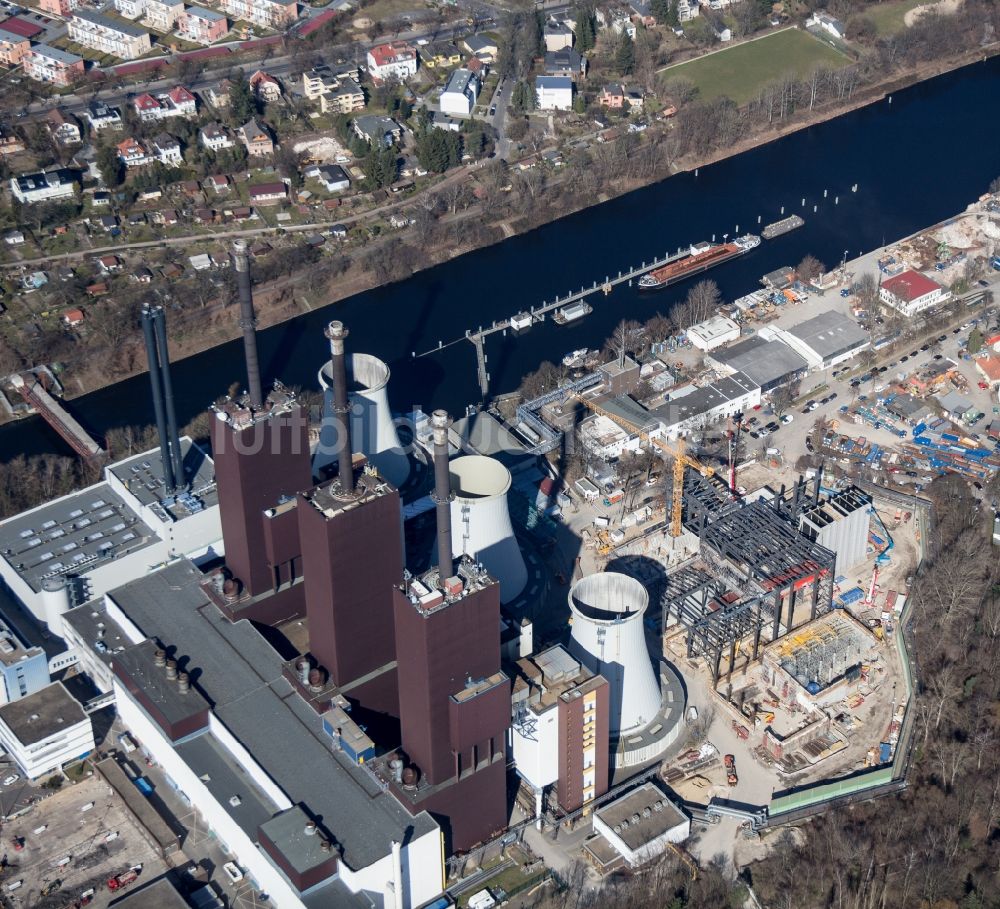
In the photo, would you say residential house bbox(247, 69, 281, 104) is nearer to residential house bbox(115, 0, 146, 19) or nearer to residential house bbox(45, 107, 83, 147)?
residential house bbox(45, 107, 83, 147)

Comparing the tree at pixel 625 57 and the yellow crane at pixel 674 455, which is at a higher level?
the tree at pixel 625 57

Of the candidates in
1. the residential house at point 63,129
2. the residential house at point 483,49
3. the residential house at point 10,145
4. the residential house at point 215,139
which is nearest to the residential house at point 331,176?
the residential house at point 215,139

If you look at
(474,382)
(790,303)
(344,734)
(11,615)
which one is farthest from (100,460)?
(790,303)

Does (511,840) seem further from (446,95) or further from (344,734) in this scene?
(446,95)

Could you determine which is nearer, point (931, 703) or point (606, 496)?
point (931, 703)

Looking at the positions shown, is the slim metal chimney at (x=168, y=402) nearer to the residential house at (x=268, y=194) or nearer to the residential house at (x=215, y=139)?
the residential house at (x=268, y=194)

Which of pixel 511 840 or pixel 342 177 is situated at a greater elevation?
pixel 342 177

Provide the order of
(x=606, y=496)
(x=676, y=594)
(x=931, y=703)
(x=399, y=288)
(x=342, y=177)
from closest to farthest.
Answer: (x=931, y=703) < (x=676, y=594) < (x=606, y=496) < (x=399, y=288) < (x=342, y=177)
